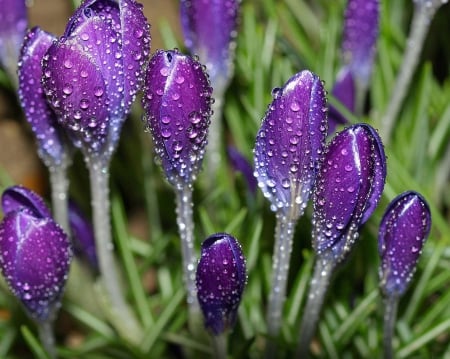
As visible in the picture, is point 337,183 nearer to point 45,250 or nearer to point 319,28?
point 45,250

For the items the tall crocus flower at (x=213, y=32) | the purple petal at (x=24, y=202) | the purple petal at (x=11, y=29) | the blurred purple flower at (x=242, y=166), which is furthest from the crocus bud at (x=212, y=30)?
the purple petal at (x=24, y=202)

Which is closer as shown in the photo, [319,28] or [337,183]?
[337,183]

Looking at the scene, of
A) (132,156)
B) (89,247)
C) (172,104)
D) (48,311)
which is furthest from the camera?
(132,156)

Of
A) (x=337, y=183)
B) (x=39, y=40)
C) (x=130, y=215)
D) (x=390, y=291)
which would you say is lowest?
(x=130, y=215)

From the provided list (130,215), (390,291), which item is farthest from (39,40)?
(130,215)

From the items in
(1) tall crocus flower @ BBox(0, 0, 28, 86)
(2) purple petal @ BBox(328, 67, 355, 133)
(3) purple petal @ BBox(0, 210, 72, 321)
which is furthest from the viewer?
(2) purple petal @ BBox(328, 67, 355, 133)

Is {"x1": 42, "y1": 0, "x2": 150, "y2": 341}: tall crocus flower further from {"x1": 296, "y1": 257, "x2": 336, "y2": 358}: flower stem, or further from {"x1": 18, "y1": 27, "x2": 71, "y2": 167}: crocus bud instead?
{"x1": 296, "y1": 257, "x2": 336, "y2": 358}: flower stem

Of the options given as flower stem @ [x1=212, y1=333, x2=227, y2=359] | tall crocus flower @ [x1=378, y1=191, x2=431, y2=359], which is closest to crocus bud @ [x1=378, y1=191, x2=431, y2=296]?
tall crocus flower @ [x1=378, y1=191, x2=431, y2=359]

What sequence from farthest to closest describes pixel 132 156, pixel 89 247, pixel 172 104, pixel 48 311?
pixel 132 156 < pixel 89 247 < pixel 48 311 < pixel 172 104
